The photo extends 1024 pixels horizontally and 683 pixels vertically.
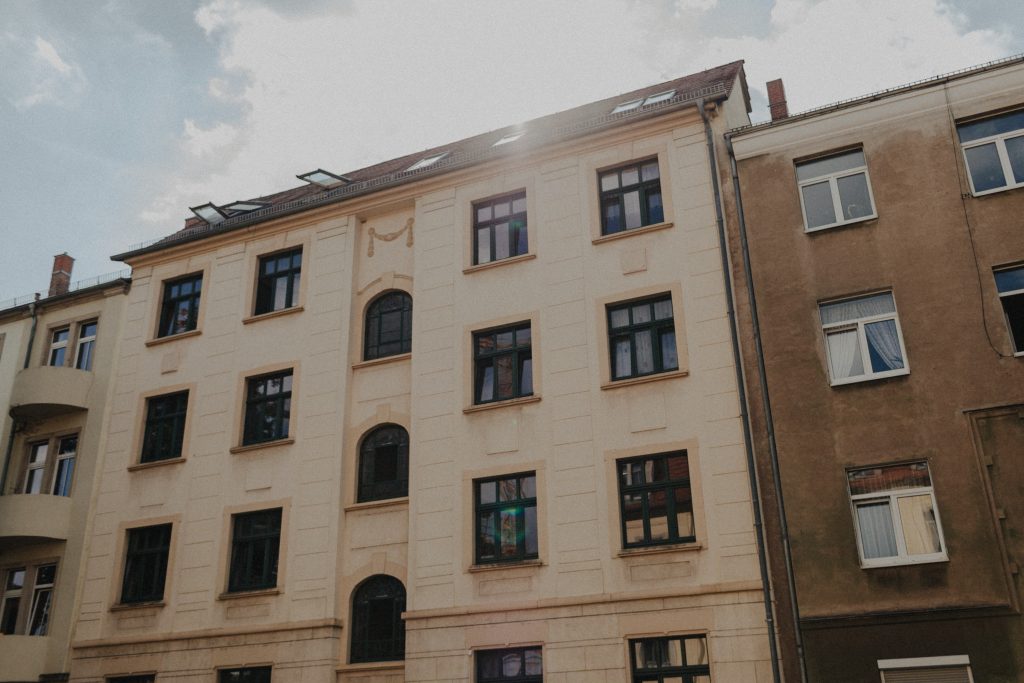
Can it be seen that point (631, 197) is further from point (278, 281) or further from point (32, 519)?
point (32, 519)

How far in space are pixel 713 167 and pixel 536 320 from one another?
473cm

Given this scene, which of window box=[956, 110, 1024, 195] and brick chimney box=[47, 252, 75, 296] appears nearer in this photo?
window box=[956, 110, 1024, 195]

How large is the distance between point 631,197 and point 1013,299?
24.8 feet

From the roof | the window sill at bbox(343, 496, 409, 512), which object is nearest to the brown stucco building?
the roof

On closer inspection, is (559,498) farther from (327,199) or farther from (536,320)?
(327,199)

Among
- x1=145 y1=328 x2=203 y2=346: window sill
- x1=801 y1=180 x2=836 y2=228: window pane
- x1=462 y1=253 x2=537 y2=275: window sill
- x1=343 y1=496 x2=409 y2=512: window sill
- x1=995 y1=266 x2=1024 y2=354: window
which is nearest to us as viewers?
x1=995 y1=266 x2=1024 y2=354: window

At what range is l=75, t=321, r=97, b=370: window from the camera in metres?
25.4

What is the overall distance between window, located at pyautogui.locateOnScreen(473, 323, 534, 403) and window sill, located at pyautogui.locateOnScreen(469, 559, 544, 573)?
337 centimetres

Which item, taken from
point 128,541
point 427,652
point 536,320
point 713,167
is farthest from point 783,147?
point 128,541

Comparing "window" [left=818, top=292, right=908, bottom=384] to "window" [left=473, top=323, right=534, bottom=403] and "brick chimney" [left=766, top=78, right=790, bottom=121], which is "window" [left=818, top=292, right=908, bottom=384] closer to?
"window" [left=473, top=323, right=534, bottom=403]

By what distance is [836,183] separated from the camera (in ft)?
59.3

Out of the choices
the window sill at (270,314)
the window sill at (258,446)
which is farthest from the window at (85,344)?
the window sill at (258,446)

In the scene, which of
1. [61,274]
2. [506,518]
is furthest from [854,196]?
[61,274]

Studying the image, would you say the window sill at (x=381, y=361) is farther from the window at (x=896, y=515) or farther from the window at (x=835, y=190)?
the window at (x=896, y=515)
